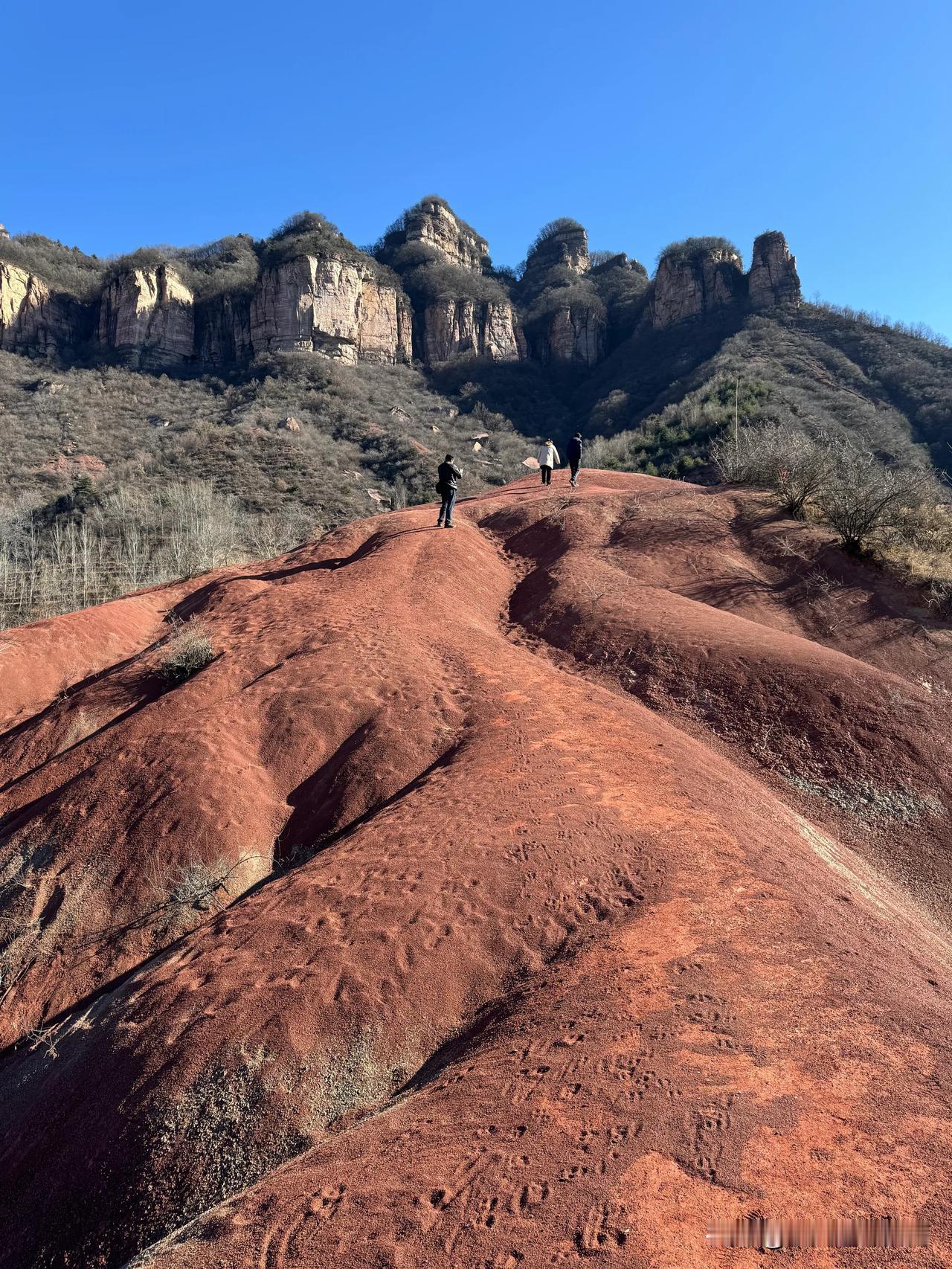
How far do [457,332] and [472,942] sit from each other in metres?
62.4

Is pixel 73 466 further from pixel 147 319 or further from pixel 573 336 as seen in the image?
pixel 573 336

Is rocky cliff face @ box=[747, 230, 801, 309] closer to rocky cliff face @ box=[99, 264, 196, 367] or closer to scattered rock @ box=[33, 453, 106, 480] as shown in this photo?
rocky cliff face @ box=[99, 264, 196, 367]

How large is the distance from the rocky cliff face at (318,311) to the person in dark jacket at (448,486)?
44.6m

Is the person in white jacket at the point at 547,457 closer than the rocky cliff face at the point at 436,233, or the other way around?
the person in white jacket at the point at 547,457

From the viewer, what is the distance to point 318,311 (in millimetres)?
51844

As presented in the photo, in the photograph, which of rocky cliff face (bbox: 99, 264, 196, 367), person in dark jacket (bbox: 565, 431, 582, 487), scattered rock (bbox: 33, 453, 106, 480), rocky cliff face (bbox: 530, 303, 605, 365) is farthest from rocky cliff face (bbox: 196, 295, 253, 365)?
person in dark jacket (bbox: 565, 431, 582, 487)

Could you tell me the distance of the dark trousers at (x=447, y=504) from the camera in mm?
12172

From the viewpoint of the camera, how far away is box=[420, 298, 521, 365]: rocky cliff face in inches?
2315

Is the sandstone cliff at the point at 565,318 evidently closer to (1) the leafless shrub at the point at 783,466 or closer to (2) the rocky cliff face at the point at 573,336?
(2) the rocky cliff face at the point at 573,336

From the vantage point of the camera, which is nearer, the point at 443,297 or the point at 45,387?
the point at 45,387

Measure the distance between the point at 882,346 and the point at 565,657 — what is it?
45.1 metres

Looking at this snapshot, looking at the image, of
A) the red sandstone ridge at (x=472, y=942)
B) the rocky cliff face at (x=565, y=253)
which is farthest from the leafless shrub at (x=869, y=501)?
the rocky cliff face at (x=565, y=253)

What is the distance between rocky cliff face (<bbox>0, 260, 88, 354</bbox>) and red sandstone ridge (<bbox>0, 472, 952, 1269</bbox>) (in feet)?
172

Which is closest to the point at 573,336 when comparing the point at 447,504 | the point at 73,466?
the point at 73,466
